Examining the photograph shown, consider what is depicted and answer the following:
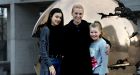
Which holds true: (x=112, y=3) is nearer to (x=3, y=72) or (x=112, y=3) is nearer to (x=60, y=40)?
(x=60, y=40)

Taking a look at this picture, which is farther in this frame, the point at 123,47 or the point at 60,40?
the point at 123,47

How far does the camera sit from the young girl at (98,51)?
542 centimetres

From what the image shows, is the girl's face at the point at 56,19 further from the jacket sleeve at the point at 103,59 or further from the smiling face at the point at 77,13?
the jacket sleeve at the point at 103,59

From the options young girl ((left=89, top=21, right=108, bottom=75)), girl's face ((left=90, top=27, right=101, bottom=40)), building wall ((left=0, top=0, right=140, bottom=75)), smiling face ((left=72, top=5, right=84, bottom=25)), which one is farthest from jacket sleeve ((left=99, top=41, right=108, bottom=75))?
building wall ((left=0, top=0, right=140, bottom=75))

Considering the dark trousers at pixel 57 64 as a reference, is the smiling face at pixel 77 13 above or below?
above

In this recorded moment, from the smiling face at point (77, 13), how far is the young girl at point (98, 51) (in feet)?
0.52

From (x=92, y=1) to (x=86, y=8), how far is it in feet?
0.61

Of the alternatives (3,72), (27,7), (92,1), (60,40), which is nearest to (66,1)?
(92,1)

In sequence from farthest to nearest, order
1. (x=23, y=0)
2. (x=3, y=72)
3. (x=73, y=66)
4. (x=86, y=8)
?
(x=23, y=0) → (x=3, y=72) → (x=86, y=8) → (x=73, y=66)

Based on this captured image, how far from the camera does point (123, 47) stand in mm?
5953

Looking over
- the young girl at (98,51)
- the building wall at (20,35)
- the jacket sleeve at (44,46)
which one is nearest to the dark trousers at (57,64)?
the jacket sleeve at (44,46)

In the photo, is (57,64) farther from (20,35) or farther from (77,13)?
(20,35)

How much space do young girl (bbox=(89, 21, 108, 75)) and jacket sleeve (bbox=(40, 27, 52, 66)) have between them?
480mm

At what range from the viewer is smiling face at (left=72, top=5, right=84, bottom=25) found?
5445 millimetres
